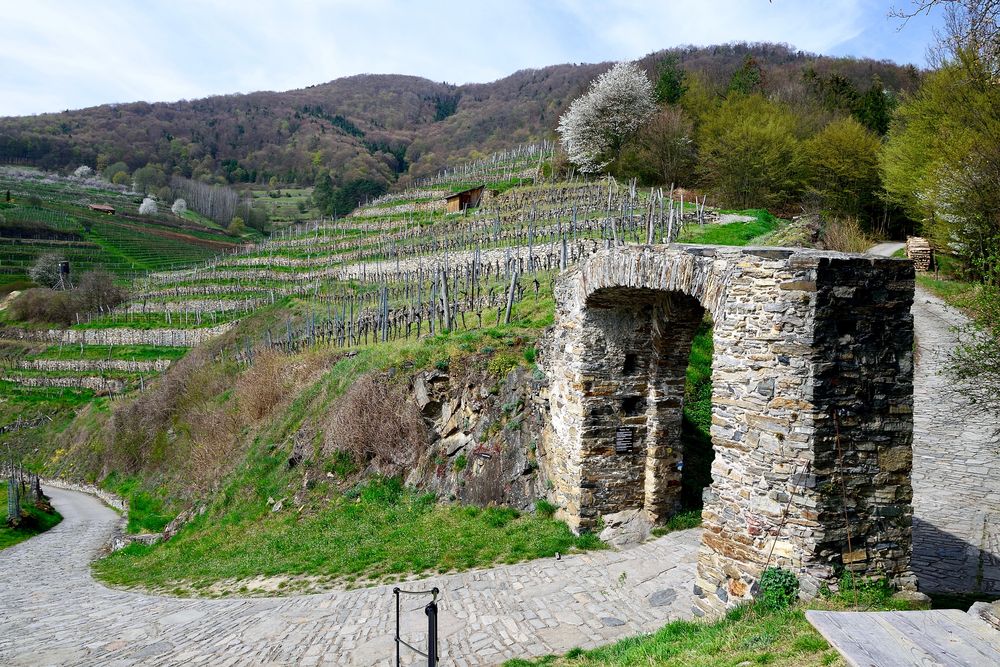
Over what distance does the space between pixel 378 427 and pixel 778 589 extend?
10.8 meters

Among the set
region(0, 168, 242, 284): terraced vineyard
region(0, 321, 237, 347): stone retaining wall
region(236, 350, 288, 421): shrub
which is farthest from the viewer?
region(0, 168, 242, 284): terraced vineyard

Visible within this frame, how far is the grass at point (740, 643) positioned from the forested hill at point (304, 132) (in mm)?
89163

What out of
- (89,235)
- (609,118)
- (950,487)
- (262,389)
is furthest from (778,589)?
(89,235)

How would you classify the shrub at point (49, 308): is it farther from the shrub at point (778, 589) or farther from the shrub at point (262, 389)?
the shrub at point (778, 589)

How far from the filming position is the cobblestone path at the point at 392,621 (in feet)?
26.7

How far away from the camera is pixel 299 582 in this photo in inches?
454

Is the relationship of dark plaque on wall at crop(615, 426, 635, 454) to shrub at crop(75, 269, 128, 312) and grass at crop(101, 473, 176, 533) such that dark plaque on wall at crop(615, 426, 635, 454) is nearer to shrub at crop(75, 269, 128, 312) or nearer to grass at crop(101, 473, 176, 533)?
grass at crop(101, 473, 176, 533)

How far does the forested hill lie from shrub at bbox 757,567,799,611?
88.9 m

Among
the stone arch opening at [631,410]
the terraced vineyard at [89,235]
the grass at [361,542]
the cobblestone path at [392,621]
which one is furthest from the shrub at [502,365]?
the terraced vineyard at [89,235]

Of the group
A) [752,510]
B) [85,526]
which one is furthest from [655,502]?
[85,526]

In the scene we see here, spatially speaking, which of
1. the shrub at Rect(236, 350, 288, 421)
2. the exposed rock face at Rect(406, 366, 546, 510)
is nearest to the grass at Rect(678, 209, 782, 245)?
the exposed rock face at Rect(406, 366, 546, 510)

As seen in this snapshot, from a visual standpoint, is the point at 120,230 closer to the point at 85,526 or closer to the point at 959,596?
the point at 85,526

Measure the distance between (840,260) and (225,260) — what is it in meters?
64.2

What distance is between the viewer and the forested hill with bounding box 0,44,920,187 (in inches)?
4811
